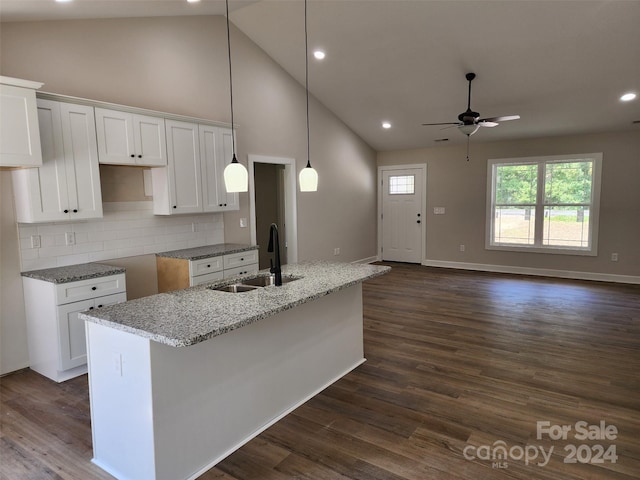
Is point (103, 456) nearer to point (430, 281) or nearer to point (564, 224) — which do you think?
point (430, 281)

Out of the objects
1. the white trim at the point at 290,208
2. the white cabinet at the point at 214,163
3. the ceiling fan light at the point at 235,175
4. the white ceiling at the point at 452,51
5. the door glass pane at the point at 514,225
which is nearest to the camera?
the ceiling fan light at the point at 235,175

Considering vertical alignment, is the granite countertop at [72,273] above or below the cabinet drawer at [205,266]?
above

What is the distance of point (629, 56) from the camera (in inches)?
175

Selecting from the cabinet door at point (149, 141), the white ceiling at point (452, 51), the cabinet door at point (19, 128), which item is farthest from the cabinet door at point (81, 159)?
the white ceiling at point (452, 51)

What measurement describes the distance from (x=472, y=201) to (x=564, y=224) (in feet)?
4.99

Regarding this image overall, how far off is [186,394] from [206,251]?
2561 millimetres

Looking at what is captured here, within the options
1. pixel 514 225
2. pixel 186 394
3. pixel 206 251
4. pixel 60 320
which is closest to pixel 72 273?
pixel 60 320

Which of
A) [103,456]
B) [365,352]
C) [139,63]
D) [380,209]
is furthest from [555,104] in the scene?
[103,456]

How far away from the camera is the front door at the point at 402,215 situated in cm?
818

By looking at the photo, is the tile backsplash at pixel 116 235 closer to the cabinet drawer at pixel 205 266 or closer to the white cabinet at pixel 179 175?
the white cabinet at pixel 179 175

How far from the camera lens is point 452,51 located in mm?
4812

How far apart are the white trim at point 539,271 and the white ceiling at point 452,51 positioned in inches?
89.2

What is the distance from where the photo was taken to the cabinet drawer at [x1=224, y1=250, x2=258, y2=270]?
4.59 meters

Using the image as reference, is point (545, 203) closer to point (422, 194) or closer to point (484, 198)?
point (484, 198)
